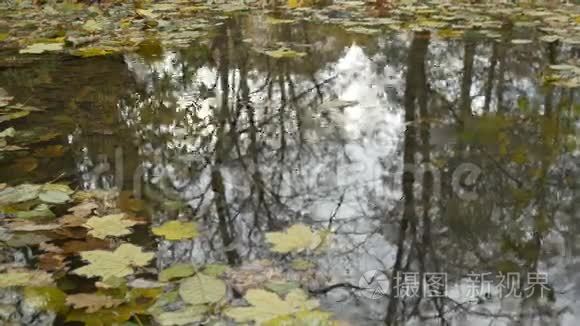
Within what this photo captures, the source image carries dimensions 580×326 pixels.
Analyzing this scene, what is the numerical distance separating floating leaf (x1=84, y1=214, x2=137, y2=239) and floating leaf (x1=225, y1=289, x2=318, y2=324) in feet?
1.68

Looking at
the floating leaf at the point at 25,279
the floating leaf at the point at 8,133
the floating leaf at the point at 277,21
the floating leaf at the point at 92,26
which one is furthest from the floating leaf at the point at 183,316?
the floating leaf at the point at 277,21

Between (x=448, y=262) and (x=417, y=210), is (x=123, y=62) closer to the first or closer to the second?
(x=417, y=210)

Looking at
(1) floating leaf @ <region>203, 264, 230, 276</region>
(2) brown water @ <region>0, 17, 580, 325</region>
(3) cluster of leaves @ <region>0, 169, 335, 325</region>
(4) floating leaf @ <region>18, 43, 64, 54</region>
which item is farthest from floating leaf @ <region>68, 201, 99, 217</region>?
(4) floating leaf @ <region>18, 43, 64, 54</region>

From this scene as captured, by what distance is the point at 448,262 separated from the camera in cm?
146

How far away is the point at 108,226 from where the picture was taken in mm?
1634

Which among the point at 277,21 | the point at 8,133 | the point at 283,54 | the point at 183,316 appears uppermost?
the point at 277,21

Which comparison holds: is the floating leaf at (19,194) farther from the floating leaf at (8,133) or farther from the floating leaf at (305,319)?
the floating leaf at (305,319)

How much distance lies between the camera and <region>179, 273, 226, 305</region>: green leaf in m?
1.30

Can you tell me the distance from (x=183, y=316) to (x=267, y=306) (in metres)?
0.18

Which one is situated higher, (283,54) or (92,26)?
(92,26)

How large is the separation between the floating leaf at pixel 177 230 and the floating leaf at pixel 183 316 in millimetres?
348

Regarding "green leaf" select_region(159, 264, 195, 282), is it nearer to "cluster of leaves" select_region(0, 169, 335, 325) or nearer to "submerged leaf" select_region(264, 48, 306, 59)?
"cluster of leaves" select_region(0, 169, 335, 325)

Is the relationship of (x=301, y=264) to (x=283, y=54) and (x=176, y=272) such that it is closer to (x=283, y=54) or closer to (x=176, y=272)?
(x=176, y=272)

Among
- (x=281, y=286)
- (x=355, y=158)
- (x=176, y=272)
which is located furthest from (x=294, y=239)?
(x=355, y=158)
